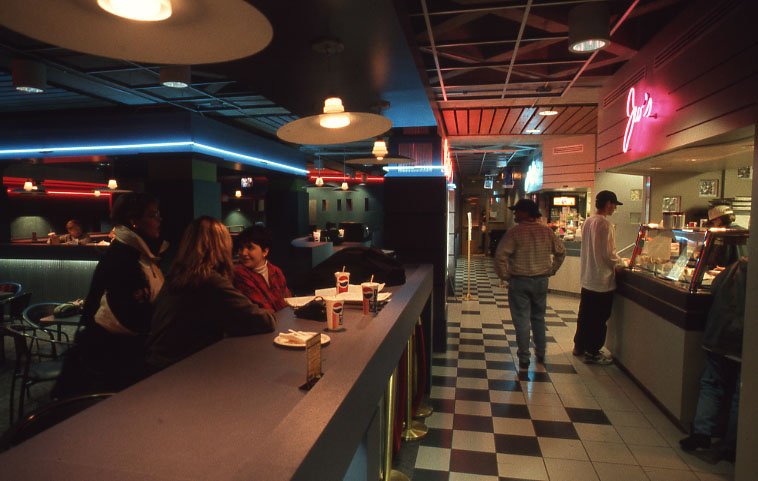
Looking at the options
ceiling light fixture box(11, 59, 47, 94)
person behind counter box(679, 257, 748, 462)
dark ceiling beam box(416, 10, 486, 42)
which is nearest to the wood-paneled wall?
person behind counter box(679, 257, 748, 462)

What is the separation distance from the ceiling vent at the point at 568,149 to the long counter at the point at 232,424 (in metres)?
7.94

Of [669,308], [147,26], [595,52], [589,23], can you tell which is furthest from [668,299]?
[147,26]

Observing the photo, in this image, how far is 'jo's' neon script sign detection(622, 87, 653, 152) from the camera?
4.13m

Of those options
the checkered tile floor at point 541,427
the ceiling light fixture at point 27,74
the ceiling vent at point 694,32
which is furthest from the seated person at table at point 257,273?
the ceiling light fixture at point 27,74

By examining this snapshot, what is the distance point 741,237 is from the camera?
3.06 m

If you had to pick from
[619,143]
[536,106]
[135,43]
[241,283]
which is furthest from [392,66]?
[536,106]

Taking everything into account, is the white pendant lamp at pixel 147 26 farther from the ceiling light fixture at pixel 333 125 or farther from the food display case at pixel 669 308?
the food display case at pixel 669 308

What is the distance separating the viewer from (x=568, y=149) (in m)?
8.56

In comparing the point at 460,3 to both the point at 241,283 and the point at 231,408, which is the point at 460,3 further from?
the point at 231,408

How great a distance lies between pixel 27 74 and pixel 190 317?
504 centimetres

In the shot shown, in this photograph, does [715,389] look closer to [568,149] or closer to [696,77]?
[696,77]

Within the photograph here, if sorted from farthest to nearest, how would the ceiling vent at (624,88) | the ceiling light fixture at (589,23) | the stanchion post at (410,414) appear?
1. the ceiling vent at (624,88)
2. the ceiling light fixture at (589,23)
3. the stanchion post at (410,414)

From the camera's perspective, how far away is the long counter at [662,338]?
3.08 meters

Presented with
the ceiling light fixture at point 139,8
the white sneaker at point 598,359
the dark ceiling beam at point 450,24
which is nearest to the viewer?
the ceiling light fixture at point 139,8
